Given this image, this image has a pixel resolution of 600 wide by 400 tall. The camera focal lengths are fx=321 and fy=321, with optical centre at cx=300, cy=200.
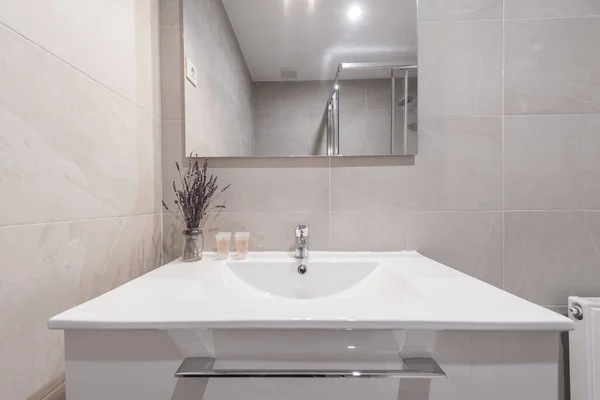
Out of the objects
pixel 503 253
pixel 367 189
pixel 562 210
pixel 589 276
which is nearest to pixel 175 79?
pixel 367 189

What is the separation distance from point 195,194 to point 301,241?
0.37 meters

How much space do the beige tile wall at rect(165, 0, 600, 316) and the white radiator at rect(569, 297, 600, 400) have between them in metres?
0.08

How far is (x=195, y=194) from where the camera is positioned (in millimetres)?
1016

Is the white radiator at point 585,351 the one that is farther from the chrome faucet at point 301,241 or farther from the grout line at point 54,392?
the grout line at point 54,392

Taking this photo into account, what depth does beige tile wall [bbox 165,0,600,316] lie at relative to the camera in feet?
3.53

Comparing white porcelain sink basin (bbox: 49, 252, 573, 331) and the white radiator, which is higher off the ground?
white porcelain sink basin (bbox: 49, 252, 573, 331)

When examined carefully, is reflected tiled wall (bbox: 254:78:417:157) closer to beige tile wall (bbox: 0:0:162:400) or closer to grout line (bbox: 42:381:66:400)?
beige tile wall (bbox: 0:0:162:400)

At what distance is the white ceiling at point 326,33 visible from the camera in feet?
3.55

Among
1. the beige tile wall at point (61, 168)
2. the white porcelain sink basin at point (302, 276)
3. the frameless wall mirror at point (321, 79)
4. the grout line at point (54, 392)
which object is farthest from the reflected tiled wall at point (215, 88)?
the grout line at point (54, 392)

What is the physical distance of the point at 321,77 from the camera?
1.08 m

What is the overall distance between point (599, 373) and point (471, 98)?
934 millimetres

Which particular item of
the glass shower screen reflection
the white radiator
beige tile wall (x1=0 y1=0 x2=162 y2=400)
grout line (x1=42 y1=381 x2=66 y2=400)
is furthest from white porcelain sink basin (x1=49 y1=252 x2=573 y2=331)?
the white radiator

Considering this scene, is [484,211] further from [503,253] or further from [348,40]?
[348,40]

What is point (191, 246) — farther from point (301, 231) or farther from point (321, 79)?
point (321, 79)
